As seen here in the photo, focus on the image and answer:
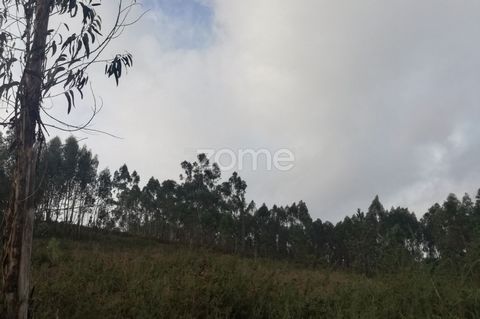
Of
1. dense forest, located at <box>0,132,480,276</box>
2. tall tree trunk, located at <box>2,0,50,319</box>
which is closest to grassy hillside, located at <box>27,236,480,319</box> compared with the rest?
tall tree trunk, located at <box>2,0,50,319</box>

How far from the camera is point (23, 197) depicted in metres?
3.44

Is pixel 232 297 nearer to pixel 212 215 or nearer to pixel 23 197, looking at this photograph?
pixel 23 197

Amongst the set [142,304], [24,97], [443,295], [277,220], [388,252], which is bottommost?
[142,304]

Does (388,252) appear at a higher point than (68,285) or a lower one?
higher

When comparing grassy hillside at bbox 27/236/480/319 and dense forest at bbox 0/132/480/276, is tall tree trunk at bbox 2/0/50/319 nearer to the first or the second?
grassy hillside at bbox 27/236/480/319

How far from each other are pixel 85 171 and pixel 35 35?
60.4 meters

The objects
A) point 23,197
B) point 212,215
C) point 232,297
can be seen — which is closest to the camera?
point 23,197

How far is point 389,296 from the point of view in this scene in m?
5.31

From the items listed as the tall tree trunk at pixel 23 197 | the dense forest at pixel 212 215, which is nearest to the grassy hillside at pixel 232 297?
the tall tree trunk at pixel 23 197

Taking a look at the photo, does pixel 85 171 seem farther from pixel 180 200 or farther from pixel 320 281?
pixel 320 281

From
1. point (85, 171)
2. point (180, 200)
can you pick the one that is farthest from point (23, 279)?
point (180, 200)

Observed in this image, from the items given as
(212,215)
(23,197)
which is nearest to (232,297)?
(23,197)

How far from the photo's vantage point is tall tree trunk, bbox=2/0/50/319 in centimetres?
331

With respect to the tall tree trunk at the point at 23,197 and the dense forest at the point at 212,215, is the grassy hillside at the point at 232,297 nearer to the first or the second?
the tall tree trunk at the point at 23,197
